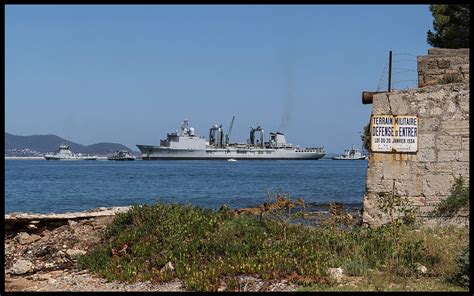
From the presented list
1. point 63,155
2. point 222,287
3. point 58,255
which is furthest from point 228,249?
point 63,155

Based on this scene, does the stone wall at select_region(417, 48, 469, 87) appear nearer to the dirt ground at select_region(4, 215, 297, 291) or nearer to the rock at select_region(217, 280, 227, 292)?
the dirt ground at select_region(4, 215, 297, 291)

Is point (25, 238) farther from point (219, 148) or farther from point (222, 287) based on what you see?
point (219, 148)

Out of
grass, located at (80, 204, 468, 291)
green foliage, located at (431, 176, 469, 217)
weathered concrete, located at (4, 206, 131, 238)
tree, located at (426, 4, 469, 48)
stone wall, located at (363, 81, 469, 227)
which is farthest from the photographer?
tree, located at (426, 4, 469, 48)

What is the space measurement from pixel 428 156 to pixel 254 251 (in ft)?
13.5

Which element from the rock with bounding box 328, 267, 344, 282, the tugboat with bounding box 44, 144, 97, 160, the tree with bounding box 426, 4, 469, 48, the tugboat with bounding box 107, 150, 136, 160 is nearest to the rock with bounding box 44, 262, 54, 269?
the rock with bounding box 328, 267, 344, 282

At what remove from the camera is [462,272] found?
805 cm

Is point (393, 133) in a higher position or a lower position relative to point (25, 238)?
higher

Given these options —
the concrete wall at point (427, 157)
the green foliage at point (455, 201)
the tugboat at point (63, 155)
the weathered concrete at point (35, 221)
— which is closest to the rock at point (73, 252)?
the weathered concrete at point (35, 221)

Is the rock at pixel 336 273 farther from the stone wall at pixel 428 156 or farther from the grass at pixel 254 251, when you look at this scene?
the stone wall at pixel 428 156

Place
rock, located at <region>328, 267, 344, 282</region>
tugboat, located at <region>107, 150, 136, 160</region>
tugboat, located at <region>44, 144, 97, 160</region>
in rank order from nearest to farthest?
rock, located at <region>328, 267, 344, 282</region> → tugboat, located at <region>107, 150, 136, 160</region> → tugboat, located at <region>44, 144, 97, 160</region>

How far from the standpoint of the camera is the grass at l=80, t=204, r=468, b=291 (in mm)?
8539

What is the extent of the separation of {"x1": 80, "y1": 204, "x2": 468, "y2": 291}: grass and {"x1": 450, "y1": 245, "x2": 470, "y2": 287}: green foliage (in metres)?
0.13

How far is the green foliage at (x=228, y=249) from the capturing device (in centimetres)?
868

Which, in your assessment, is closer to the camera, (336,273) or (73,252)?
(336,273)
